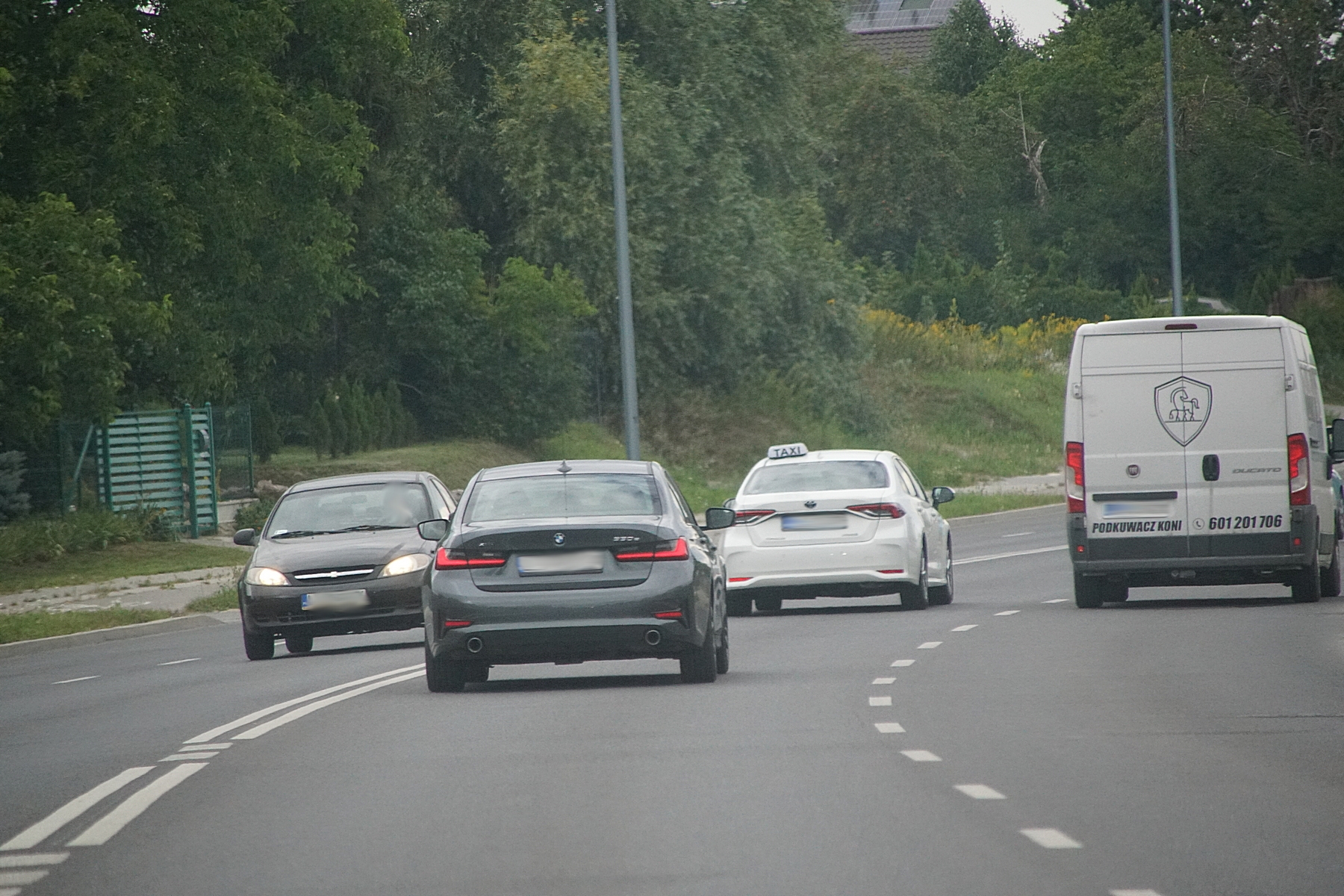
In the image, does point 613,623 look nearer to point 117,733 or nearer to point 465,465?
point 117,733

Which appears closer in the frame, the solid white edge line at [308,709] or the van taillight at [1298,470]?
the solid white edge line at [308,709]

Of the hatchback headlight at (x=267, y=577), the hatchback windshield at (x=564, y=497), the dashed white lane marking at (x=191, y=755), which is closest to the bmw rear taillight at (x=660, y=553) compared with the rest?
the hatchback windshield at (x=564, y=497)

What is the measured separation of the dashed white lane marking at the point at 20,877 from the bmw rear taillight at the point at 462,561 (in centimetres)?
634

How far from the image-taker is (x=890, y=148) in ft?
289

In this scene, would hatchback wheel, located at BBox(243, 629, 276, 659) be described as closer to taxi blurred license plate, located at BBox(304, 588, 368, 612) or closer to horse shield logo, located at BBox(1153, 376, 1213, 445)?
taxi blurred license plate, located at BBox(304, 588, 368, 612)

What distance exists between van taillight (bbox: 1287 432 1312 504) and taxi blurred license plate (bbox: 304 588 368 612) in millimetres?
8078

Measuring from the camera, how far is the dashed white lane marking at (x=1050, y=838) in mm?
8102

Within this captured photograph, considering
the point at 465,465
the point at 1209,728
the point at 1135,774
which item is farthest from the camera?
the point at 465,465

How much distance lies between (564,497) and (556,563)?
0.74 metres

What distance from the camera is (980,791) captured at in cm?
959

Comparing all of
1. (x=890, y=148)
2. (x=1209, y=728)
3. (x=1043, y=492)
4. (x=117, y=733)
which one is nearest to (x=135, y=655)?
(x=117, y=733)

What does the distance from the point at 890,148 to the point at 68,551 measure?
5889cm

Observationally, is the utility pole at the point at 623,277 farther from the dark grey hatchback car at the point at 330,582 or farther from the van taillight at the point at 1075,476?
the dark grey hatchback car at the point at 330,582

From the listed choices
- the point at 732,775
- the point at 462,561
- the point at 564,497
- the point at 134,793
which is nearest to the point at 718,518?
the point at 564,497
